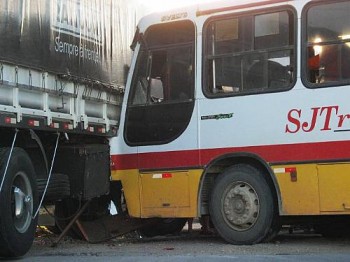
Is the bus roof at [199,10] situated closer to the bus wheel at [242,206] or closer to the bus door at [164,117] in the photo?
the bus door at [164,117]

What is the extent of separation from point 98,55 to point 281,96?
A: 9.54ft

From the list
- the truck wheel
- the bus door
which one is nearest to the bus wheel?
the bus door

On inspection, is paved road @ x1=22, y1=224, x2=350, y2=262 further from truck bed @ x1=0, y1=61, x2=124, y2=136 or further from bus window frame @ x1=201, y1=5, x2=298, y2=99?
bus window frame @ x1=201, y1=5, x2=298, y2=99

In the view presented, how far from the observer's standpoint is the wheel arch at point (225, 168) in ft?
24.4

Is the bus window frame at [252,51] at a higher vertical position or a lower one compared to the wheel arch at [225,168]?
higher

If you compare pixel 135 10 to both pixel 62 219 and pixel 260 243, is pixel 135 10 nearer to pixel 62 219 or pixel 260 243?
pixel 62 219

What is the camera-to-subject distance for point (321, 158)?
7062 mm

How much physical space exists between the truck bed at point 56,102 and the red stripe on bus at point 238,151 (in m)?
0.63

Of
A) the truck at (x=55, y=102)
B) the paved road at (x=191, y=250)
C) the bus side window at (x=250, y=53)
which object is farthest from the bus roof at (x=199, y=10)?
the paved road at (x=191, y=250)

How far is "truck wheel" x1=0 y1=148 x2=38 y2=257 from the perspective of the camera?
21.1 ft

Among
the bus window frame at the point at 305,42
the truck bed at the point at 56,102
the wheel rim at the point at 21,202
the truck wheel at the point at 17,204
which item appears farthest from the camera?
the bus window frame at the point at 305,42

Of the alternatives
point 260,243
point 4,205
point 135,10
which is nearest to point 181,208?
point 260,243

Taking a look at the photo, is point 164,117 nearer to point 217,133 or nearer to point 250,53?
point 217,133

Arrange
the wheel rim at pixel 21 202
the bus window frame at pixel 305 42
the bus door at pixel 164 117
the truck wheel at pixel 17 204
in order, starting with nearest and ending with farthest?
the truck wheel at pixel 17 204, the wheel rim at pixel 21 202, the bus window frame at pixel 305 42, the bus door at pixel 164 117
